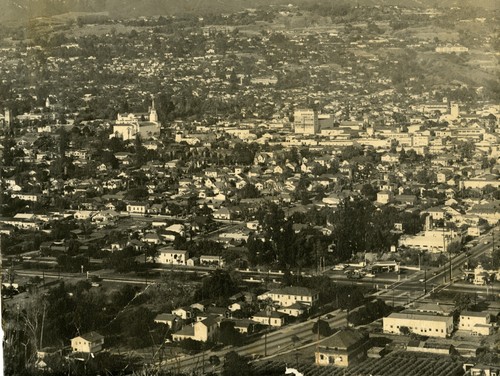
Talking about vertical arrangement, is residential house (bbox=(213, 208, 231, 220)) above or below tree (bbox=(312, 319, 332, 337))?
above

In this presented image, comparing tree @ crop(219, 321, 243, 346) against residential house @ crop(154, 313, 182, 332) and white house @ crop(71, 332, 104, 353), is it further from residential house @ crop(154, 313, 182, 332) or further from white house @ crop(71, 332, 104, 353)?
white house @ crop(71, 332, 104, 353)

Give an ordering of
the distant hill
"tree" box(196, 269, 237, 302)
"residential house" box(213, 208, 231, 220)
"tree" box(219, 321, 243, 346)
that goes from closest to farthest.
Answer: "tree" box(219, 321, 243, 346)
"tree" box(196, 269, 237, 302)
the distant hill
"residential house" box(213, 208, 231, 220)

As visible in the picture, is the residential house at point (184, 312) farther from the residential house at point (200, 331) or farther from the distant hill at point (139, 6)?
the distant hill at point (139, 6)

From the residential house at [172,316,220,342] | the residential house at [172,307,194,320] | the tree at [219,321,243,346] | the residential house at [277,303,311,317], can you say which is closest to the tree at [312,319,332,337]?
the residential house at [277,303,311,317]

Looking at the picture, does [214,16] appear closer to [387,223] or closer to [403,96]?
[403,96]

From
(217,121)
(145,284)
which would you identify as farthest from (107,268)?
(217,121)

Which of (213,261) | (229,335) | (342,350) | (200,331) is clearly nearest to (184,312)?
(200,331)

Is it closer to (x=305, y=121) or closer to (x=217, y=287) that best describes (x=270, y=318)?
(x=217, y=287)
